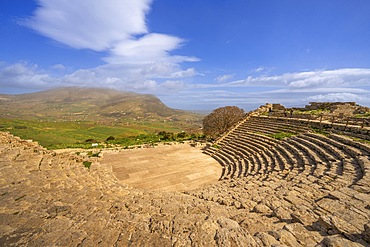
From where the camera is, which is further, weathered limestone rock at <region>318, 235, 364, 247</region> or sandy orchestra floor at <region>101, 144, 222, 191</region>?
sandy orchestra floor at <region>101, 144, 222, 191</region>

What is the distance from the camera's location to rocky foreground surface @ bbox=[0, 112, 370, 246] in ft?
11.0

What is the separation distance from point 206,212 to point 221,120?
64.2 ft

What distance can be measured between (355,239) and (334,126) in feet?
45.6

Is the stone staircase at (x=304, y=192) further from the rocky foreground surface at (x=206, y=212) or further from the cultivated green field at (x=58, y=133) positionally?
the cultivated green field at (x=58, y=133)

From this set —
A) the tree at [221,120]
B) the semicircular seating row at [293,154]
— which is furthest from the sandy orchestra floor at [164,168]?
the tree at [221,120]

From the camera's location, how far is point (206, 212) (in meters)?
5.41

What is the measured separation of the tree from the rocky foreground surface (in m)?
14.2

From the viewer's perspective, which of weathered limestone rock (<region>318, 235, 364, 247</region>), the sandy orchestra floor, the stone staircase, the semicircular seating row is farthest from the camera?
the sandy orchestra floor

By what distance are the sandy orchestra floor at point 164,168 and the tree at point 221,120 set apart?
265 inches

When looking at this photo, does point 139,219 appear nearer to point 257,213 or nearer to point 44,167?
point 257,213

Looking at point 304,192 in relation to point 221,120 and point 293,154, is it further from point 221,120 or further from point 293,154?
point 221,120

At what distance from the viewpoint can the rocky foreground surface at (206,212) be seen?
11.0 feet

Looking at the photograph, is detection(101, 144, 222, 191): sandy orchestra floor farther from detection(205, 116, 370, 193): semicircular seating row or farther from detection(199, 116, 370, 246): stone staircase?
detection(199, 116, 370, 246): stone staircase

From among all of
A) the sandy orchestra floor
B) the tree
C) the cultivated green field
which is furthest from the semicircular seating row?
the cultivated green field
